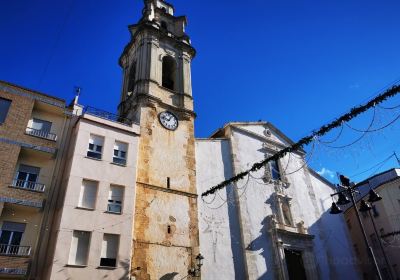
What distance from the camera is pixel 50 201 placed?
605 inches

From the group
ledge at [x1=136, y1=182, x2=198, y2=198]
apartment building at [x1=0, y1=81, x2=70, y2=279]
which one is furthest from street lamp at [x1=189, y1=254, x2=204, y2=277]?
apartment building at [x1=0, y1=81, x2=70, y2=279]

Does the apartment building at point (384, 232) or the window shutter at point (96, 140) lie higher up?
the window shutter at point (96, 140)

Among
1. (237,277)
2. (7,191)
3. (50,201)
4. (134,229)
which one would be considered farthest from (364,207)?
(7,191)

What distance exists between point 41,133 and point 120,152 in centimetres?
396

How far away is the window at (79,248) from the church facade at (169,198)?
0.04 metres

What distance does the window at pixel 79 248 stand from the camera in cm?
1414

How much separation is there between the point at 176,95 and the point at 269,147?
904cm

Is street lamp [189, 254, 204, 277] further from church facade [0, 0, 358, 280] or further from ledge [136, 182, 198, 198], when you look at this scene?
ledge [136, 182, 198, 198]

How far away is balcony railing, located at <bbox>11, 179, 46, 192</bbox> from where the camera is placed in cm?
1467

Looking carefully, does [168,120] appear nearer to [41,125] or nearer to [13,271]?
[41,125]

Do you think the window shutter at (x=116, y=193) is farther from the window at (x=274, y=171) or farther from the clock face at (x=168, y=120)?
the window at (x=274, y=171)

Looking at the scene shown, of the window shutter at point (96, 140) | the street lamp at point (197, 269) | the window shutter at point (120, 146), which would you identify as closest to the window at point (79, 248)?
the window shutter at point (96, 140)

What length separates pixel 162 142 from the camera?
20547 millimetres

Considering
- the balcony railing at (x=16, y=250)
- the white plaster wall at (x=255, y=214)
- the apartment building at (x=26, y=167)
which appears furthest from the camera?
the white plaster wall at (x=255, y=214)
